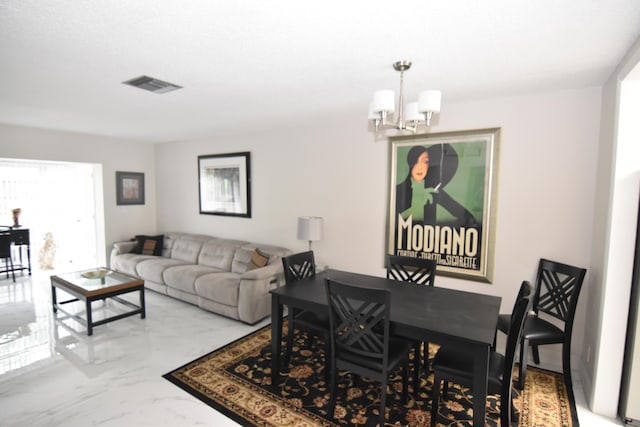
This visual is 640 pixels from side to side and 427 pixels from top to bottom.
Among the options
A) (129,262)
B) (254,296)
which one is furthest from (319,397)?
(129,262)

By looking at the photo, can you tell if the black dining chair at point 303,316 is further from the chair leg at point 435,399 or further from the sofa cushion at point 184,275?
the sofa cushion at point 184,275

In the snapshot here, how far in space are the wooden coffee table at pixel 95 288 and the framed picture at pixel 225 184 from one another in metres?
1.83

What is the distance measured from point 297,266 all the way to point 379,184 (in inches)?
55.6

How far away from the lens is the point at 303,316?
2.91 meters

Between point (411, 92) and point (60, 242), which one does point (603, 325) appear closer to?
point (411, 92)

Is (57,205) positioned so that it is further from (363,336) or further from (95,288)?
(363,336)

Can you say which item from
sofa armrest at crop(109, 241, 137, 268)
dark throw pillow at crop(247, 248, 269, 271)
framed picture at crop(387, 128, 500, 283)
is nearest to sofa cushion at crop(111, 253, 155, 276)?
sofa armrest at crop(109, 241, 137, 268)

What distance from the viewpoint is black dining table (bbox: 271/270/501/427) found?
1.92 metres

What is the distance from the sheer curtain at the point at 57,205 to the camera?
19.7 feet

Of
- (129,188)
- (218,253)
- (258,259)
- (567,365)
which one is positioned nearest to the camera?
(567,365)

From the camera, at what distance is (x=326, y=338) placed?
2.64 meters

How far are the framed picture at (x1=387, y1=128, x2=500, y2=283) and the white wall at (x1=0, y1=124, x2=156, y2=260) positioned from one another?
16.5 ft

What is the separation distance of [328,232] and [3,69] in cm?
340

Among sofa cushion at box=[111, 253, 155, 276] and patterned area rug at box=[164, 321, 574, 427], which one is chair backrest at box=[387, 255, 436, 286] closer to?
patterned area rug at box=[164, 321, 574, 427]
